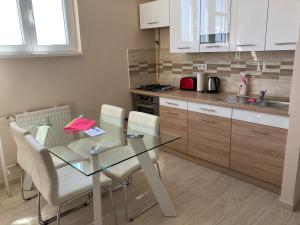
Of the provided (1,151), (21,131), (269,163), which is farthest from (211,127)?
(1,151)

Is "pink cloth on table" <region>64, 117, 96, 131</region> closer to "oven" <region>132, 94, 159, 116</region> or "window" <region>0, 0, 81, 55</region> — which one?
"window" <region>0, 0, 81, 55</region>

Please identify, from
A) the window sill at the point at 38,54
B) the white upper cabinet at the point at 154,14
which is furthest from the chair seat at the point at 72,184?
the white upper cabinet at the point at 154,14

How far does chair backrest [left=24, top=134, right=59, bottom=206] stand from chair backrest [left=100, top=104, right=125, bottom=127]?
0.94 meters

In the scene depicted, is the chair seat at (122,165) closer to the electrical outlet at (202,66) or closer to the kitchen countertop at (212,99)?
the kitchen countertop at (212,99)

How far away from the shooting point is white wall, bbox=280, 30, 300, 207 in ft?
5.92

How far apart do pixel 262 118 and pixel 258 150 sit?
0.33 m

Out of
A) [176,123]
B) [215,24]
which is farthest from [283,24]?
[176,123]

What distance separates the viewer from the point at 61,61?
2725mm

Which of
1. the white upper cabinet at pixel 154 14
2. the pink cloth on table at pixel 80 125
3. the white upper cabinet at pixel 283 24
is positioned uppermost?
the white upper cabinet at pixel 154 14

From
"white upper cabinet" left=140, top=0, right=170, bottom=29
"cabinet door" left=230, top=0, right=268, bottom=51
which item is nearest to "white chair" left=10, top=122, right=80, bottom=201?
"cabinet door" left=230, top=0, right=268, bottom=51

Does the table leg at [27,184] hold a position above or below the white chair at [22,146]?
below

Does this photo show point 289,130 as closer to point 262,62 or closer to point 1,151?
point 262,62

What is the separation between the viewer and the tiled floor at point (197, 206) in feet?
6.42

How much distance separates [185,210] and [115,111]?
46.2 inches
